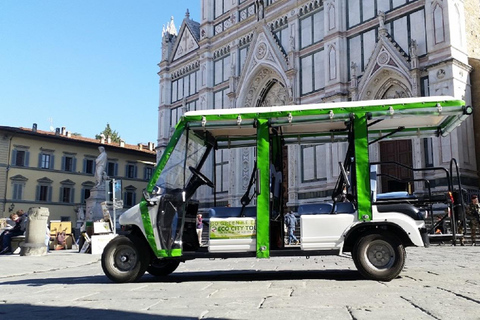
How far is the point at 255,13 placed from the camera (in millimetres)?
26500

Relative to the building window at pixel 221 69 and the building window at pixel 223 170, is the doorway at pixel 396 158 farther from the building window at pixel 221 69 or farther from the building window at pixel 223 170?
the building window at pixel 221 69

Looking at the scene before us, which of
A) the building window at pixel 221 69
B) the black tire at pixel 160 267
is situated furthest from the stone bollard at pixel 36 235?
the building window at pixel 221 69

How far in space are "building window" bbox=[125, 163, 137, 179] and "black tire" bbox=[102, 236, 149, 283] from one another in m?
42.7

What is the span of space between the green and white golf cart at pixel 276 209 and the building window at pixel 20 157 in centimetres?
3848

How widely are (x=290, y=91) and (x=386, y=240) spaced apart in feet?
60.1

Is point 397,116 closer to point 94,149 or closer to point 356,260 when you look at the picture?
point 356,260

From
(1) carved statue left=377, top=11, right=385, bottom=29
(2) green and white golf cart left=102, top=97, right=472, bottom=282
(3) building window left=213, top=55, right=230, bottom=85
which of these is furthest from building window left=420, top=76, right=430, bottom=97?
(3) building window left=213, top=55, right=230, bottom=85

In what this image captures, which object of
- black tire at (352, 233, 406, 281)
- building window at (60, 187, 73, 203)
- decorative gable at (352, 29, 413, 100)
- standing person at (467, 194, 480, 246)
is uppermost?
decorative gable at (352, 29, 413, 100)

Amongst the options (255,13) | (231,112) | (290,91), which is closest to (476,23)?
(290,91)

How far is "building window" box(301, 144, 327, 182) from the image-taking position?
21.6m

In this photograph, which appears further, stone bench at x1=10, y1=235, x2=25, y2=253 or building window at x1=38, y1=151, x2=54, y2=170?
building window at x1=38, y1=151, x2=54, y2=170

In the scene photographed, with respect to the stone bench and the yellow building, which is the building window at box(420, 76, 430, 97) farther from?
the yellow building

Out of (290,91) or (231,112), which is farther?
(290,91)

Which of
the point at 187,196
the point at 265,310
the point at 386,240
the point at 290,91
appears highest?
the point at 290,91
